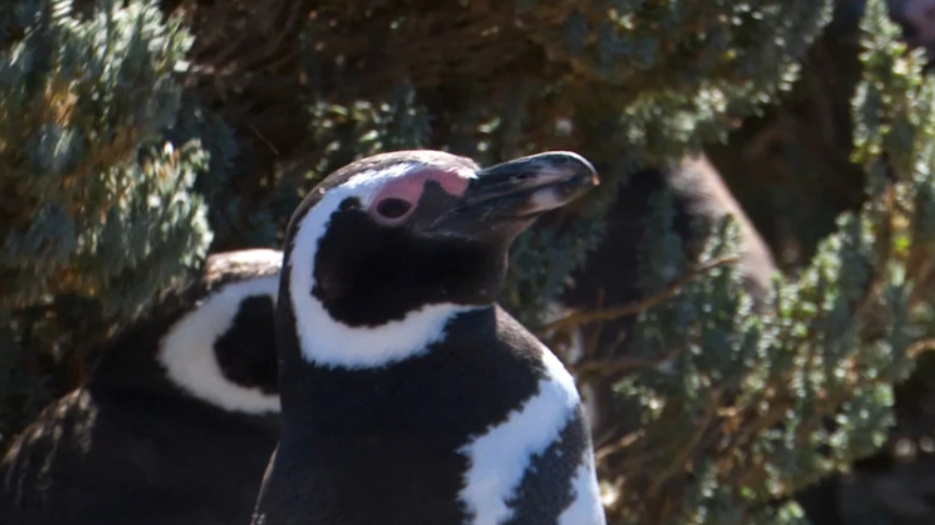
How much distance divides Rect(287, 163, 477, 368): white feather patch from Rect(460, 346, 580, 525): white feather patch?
11 centimetres

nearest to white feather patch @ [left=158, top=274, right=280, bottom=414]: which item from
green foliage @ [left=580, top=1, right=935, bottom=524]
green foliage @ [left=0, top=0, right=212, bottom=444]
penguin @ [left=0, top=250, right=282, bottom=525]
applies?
penguin @ [left=0, top=250, right=282, bottom=525]

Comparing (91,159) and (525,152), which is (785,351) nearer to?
(525,152)

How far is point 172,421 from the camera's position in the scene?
6.07ft

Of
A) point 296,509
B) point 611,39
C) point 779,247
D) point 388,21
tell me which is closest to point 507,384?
point 296,509

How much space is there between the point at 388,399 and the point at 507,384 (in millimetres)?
116

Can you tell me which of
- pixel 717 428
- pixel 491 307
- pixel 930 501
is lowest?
pixel 930 501

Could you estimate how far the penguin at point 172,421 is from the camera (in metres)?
1.77

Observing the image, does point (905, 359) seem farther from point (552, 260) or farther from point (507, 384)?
point (507, 384)

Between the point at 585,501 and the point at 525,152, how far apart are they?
93cm

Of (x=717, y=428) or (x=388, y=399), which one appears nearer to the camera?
(x=388, y=399)

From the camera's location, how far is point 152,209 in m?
1.63

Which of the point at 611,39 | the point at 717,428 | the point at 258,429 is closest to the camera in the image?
the point at 258,429

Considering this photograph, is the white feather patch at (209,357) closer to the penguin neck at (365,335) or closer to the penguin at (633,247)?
the penguin neck at (365,335)

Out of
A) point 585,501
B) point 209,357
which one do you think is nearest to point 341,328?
point 585,501
